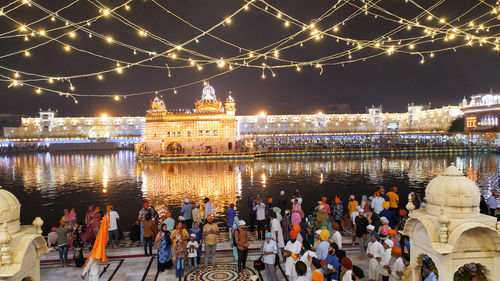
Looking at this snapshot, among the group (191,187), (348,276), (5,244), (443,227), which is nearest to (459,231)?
(443,227)

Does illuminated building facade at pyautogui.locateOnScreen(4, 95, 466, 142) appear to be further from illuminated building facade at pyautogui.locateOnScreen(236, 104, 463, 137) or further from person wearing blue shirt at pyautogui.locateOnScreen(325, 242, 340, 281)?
person wearing blue shirt at pyautogui.locateOnScreen(325, 242, 340, 281)

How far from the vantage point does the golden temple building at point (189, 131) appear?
1716 inches

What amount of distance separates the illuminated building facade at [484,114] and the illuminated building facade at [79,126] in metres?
68.2

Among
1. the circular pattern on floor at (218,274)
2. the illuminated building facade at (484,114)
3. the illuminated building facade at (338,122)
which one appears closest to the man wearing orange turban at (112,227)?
the circular pattern on floor at (218,274)

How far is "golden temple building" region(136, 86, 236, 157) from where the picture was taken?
43.6 m

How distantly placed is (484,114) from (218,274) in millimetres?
66087

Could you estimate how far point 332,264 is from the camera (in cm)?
579

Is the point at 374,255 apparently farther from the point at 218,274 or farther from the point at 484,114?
the point at 484,114

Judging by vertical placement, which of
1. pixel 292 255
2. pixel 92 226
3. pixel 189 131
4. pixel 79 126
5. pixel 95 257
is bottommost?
pixel 92 226

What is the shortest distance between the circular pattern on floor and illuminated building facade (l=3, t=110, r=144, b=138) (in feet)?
255

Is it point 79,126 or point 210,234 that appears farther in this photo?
point 79,126

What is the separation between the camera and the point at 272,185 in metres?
21.2

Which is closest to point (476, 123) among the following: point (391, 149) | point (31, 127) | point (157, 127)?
point (391, 149)

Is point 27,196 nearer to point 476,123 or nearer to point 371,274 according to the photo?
point 371,274
